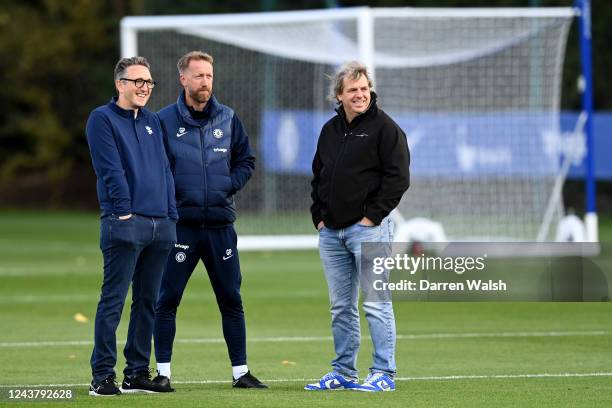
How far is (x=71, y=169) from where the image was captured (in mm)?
53125

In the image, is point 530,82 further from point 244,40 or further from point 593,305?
point 593,305

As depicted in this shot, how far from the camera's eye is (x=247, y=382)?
962 cm

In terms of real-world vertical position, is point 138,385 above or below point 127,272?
below

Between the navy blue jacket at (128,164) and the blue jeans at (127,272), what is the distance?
9cm

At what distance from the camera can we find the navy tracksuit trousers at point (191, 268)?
9.64 metres

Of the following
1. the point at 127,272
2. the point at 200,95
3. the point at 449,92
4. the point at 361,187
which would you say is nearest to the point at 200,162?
the point at 200,95

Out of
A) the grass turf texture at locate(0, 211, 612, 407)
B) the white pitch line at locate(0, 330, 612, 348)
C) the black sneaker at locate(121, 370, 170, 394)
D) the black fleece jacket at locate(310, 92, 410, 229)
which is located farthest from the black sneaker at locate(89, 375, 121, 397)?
the white pitch line at locate(0, 330, 612, 348)

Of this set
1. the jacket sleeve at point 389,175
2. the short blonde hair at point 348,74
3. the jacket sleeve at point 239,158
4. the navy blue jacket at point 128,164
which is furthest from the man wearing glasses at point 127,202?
the jacket sleeve at point 389,175

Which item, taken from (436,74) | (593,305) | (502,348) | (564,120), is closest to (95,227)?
(564,120)

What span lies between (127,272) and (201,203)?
0.79 metres

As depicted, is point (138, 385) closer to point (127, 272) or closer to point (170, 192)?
point (127, 272)

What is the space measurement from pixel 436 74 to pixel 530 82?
1481mm

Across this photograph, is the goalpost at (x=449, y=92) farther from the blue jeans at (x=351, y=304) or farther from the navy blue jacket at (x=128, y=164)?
the navy blue jacket at (x=128, y=164)

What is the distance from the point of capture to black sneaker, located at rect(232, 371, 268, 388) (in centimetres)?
962
